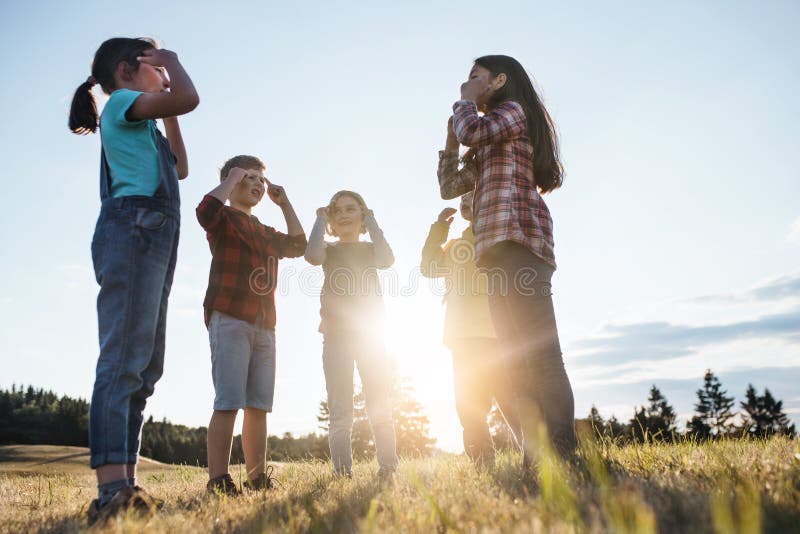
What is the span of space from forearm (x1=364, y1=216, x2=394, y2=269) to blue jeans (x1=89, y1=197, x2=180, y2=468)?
245 cm

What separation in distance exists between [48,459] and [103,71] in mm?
13384

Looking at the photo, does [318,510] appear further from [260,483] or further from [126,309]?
[260,483]

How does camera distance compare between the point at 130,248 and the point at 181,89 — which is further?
the point at 181,89

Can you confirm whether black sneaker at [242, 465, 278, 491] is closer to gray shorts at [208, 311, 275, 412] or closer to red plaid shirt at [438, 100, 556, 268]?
gray shorts at [208, 311, 275, 412]

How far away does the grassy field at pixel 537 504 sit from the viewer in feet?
5.32

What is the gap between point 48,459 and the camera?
13008 mm

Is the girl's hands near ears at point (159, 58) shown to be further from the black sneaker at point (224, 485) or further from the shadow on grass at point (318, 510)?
the black sneaker at point (224, 485)

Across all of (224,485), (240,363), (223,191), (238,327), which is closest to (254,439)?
(224,485)

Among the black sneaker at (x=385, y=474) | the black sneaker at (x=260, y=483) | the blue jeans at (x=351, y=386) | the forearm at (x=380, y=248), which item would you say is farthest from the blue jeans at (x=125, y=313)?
the forearm at (x=380, y=248)

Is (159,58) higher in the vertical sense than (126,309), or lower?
higher

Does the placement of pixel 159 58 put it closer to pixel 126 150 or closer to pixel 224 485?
pixel 126 150

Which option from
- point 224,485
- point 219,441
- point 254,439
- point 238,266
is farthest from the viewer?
point 238,266

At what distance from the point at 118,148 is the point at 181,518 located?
2.08 meters

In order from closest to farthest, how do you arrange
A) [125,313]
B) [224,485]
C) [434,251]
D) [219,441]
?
[125,313] < [224,485] < [219,441] < [434,251]
